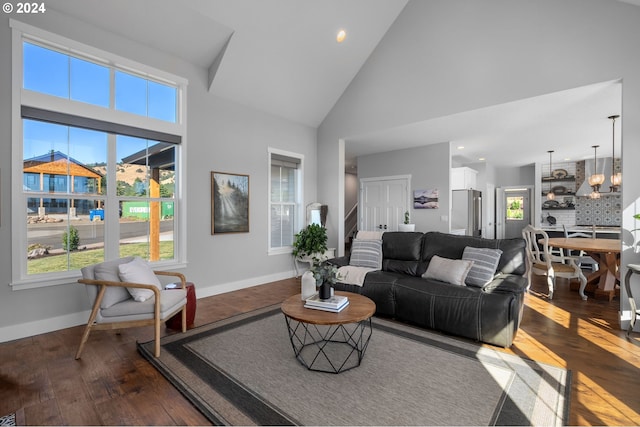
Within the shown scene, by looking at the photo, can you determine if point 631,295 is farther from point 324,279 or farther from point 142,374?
point 142,374

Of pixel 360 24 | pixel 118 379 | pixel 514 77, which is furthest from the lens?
pixel 360 24

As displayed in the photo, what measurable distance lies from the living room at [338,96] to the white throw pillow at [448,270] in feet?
5.39

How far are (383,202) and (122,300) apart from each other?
5.46 m

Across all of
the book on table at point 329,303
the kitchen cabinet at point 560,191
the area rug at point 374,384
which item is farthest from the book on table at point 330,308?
the kitchen cabinet at point 560,191

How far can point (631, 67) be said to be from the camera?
126 inches

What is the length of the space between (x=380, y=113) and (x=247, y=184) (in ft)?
8.62

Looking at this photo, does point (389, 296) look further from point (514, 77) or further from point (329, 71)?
point (329, 71)

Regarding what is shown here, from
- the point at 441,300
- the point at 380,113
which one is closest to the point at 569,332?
the point at 441,300

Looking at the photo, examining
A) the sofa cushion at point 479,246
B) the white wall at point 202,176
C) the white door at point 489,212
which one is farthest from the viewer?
the white door at point 489,212

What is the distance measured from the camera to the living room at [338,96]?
3.16 m

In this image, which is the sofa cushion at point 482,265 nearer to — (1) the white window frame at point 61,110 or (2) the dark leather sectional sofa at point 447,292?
(2) the dark leather sectional sofa at point 447,292

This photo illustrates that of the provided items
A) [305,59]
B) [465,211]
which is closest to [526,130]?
[465,211]

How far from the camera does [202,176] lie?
4496mm

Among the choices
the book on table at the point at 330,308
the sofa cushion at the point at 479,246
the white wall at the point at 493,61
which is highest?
the white wall at the point at 493,61
